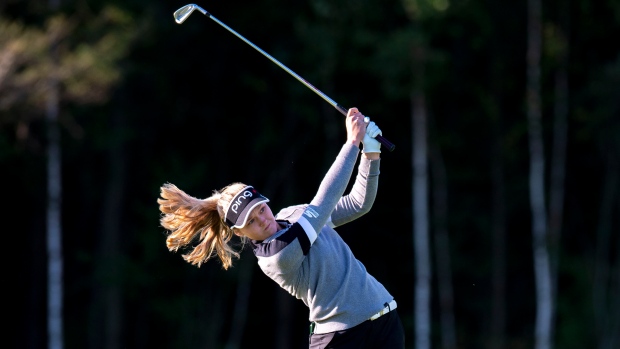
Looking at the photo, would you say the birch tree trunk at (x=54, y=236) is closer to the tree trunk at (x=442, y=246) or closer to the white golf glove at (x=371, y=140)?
the tree trunk at (x=442, y=246)

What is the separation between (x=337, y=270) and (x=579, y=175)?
56.0 ft

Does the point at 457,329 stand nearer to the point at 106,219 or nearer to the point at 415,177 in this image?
the point at 415,177

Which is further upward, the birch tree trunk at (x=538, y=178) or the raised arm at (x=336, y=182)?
the birch tree trunk at (x=538, y=178)

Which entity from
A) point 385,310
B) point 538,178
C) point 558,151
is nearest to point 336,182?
point 385,310

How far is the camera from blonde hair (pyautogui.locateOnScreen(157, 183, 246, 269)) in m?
5.29

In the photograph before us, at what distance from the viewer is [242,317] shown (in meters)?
20.6

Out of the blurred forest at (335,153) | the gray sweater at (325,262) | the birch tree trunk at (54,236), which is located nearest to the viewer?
the gray sweater at (325,262)

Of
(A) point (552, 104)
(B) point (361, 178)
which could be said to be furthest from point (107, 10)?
(B) point (361, 178)

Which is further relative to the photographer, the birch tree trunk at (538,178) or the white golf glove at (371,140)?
the birch tree trunk at (538,178)

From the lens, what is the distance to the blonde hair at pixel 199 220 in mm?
5285

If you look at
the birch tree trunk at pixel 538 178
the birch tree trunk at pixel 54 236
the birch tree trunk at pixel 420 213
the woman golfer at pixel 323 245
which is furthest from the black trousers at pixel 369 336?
the birch tree trunk at pixel 538 178

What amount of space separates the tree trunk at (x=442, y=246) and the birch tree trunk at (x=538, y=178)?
1729 mm

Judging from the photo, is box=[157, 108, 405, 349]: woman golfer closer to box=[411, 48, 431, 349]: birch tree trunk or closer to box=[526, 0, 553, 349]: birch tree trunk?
box=[411, 48, 431, 349]: birch tree trunk

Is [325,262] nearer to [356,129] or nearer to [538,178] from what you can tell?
[356,129]
